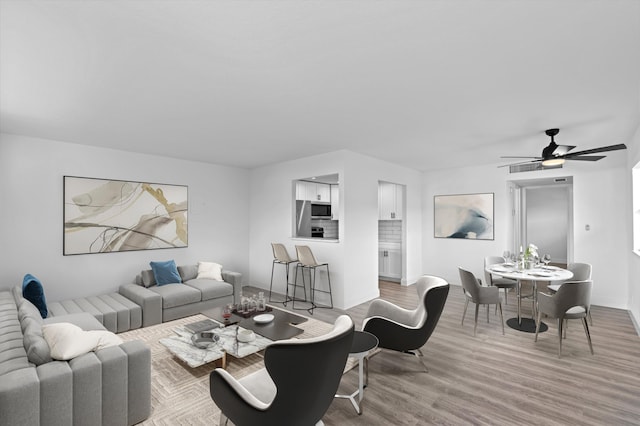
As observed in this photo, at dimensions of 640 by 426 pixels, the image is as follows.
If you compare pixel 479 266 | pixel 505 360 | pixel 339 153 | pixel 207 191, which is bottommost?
pixel 505 360

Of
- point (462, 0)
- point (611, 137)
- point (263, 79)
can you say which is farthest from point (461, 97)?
point (611, 137)

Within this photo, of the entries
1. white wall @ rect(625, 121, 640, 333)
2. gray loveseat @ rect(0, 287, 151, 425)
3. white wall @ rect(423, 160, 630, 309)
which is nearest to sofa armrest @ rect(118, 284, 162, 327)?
gray loveseat @ rect(0, 287, 151, 425)

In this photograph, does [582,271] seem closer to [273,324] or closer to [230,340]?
[273,324]

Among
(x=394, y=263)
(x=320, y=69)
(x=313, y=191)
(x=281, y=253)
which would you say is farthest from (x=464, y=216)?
(x=320, y=69)

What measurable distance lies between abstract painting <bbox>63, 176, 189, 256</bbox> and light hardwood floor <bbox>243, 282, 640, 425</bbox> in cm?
425

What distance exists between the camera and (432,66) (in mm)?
2348

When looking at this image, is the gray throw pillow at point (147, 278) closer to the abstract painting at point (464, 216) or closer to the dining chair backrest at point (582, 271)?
the abstract painting at point (464, 216)

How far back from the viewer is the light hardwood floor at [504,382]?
233cm

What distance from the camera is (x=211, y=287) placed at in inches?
195

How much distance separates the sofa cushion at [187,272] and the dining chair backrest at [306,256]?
77.9 inches

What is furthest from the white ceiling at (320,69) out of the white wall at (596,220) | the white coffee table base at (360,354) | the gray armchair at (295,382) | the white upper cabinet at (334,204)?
the white upper cabinet at (334,204)

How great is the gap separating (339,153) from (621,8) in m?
3.69

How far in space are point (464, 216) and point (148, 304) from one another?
20.8ft

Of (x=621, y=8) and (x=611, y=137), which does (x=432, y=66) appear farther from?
Answer: (x=611, y=137)
